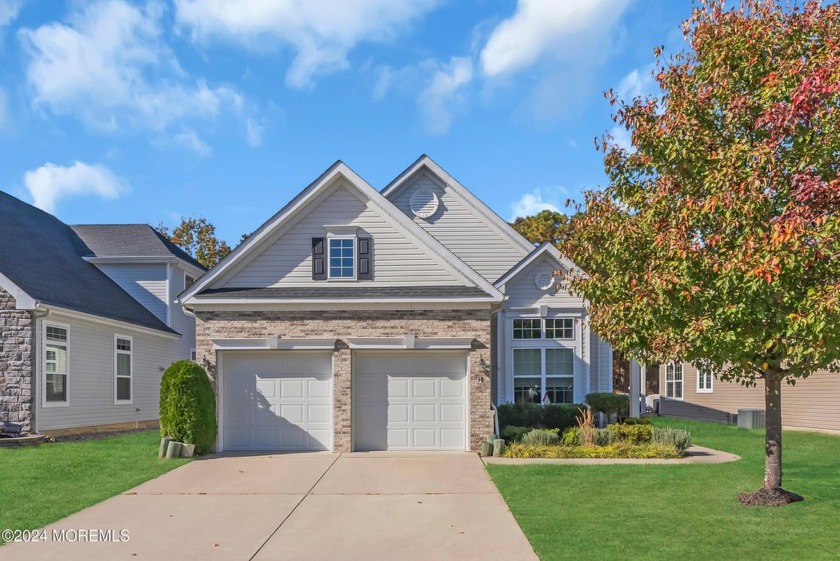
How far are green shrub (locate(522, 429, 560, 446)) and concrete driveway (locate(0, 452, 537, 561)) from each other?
212 cm

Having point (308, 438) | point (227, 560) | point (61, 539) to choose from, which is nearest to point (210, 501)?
point (61, 539)

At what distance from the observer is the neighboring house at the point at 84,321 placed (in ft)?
58.4

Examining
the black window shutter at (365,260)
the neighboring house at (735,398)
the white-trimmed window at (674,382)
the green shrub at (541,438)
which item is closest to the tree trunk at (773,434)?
the green shrub at (541,438)

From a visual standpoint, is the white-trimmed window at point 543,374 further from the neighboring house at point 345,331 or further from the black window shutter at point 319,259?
the black window shutter at point 319,259

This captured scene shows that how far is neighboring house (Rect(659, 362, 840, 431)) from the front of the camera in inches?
902

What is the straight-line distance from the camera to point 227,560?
772cm

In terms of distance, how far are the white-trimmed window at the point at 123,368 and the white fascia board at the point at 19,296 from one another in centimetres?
501

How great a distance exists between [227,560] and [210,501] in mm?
3306

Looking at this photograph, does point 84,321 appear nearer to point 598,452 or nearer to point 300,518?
point 300,518

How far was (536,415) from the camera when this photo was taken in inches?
728

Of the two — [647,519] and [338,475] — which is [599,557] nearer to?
[647,519]

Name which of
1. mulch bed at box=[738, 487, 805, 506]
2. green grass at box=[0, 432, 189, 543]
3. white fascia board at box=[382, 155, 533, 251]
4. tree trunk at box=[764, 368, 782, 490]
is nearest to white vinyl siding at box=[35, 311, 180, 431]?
green grass at box=[0, 432, 189, 543]

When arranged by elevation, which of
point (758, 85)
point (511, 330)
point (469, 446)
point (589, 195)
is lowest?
point (469, 446)

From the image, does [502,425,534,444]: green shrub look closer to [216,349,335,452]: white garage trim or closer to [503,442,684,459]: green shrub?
[503,442,684,459]: green shrub
